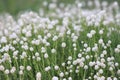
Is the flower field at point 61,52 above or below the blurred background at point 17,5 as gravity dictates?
below

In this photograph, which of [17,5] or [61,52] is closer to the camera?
[61,52]

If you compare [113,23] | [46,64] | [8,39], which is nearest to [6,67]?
[46,64]

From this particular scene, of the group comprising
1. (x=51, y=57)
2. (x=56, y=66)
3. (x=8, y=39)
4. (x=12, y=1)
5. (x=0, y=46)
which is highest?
(x=12, y=1)

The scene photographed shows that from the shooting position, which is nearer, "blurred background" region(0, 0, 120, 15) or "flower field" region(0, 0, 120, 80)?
"flower field" region(0, 0, 120, 80)

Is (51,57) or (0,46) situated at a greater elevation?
(0,46)

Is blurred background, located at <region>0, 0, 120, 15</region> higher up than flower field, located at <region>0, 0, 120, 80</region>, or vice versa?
blurred background, located at <region>0, 0, 120, 15</region>

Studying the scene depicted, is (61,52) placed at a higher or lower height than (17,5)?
lower

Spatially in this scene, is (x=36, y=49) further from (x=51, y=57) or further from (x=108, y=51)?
(x=108, y=51)

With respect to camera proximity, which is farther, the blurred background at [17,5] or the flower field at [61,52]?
the blurred background at [17,5]
